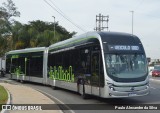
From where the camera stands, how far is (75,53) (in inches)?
834

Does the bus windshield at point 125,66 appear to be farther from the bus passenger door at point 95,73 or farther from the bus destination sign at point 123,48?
the bus passenger door at point 95,73

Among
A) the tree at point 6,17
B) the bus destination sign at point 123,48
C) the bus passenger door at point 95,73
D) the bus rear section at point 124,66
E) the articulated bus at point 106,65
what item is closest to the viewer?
the bus rear section at point 124,66

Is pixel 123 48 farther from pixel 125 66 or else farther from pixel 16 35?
pixel 16 35

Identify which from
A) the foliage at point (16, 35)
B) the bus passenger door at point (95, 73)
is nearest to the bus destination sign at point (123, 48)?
the bus passenger door at point (95, 73)

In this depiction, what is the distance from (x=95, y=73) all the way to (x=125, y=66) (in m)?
1.69

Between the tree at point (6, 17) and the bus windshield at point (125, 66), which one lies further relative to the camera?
the tree at point (6, 17)

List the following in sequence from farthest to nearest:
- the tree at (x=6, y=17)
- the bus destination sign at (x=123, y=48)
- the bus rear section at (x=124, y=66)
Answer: the tree at (x=6, y=17), the bus destination sign at (x=123, y=48), the bus rear section at (x=124, y=66)

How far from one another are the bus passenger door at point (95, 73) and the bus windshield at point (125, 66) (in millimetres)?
836

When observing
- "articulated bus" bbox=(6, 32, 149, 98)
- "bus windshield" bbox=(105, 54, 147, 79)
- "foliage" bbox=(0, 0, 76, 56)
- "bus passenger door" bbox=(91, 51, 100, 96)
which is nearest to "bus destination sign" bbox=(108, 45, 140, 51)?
"articulated bus" bbox=(6, 32, 149, 98)

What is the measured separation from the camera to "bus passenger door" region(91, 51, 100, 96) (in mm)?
17109

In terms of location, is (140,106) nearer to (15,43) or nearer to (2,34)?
(2,34)

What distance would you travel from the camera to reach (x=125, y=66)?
16406 millimetres

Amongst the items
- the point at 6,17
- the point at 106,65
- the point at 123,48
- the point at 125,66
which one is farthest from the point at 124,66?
the point at 6,17

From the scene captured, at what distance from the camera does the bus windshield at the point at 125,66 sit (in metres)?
16.2
